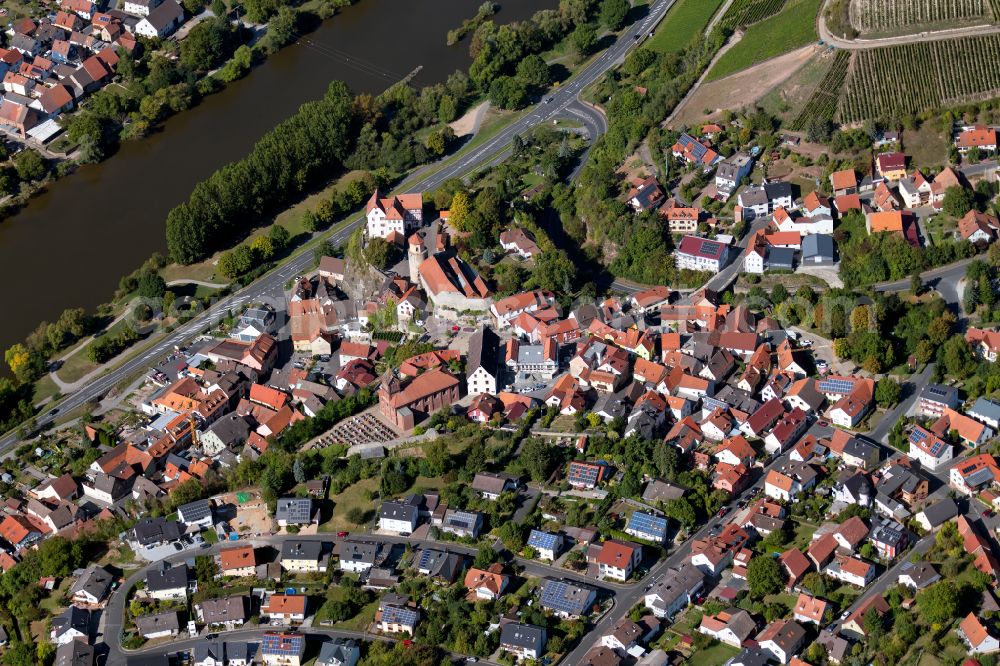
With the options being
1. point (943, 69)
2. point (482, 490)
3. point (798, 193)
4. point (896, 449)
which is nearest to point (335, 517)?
point (482, 490)

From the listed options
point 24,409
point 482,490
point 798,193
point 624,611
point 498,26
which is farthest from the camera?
point 498,26

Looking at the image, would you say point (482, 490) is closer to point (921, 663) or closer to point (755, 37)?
point (921, 663)

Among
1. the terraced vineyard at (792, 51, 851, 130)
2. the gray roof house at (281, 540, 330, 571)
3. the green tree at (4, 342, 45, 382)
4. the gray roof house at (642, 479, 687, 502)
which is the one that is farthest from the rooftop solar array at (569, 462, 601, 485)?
the green tree at (4, 342, 45, 382)

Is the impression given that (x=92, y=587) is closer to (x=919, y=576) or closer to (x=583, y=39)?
(x=919, y=576)

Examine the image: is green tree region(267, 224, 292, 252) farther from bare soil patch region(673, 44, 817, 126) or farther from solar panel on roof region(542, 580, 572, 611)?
solar panel on roof region(542, 580, 572, 611)

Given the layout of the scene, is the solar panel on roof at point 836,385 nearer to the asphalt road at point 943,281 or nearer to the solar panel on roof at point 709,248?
the asphalt road at point 943,281

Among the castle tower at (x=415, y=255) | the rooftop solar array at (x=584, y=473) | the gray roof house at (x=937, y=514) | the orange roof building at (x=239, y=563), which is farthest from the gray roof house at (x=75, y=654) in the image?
the gray roof house at (x=937, y=514)
